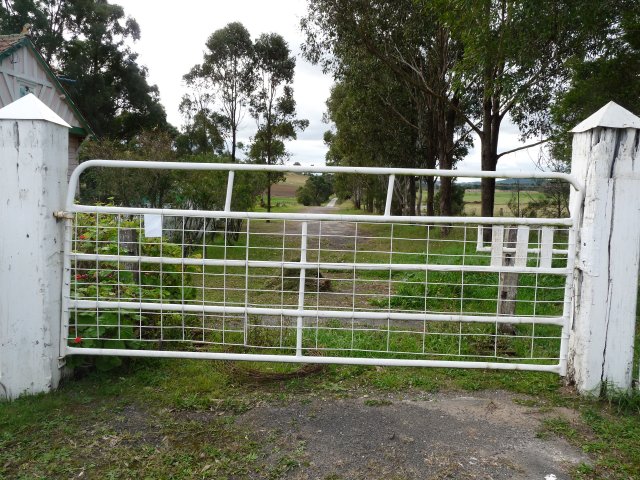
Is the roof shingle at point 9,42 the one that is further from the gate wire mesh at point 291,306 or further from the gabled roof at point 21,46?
the gate wire mesh at point 291,306

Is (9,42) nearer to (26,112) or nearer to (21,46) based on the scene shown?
(21,46)

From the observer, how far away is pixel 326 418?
136 inches

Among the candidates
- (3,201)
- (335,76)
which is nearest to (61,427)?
(3,201)

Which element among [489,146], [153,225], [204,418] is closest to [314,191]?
[489,146]

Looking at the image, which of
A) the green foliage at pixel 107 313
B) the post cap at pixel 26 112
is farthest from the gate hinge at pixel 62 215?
the post cap at pixel 26 112

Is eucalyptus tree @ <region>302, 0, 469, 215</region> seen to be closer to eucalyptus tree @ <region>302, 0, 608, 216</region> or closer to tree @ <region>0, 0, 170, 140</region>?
eucalyptus tree @ <region>302, 0, 608, 216</region>

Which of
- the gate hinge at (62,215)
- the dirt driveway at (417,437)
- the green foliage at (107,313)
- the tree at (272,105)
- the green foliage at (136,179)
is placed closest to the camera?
the dirt driveway at (417,437)

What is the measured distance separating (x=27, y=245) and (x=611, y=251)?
13.6ft

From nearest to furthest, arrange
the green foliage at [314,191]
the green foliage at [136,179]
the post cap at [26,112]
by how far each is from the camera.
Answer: the post cap at [26,112] → the green foliage at [136,179] → the green foliage at [314,191]

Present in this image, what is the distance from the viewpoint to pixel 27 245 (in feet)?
11.9

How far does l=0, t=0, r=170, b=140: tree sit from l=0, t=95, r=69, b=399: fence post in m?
30.4

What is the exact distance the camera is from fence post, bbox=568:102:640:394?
3605 millimetres

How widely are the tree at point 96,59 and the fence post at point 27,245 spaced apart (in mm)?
30428

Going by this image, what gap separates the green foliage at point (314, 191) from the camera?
73375 mm
